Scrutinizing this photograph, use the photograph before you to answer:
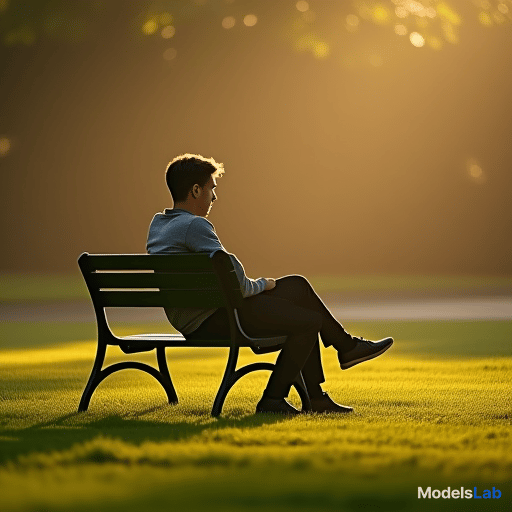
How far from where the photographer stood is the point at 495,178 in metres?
32.3

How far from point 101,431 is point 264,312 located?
1.00 meters

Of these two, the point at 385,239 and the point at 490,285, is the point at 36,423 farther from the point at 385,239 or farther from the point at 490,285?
the point at 385,239

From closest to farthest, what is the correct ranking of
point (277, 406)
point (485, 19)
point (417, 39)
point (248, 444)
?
point (248, 444) → point (277, 406) → point (485, 19) → point (417, 39)

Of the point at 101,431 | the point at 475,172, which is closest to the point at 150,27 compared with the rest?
the point at 475,172

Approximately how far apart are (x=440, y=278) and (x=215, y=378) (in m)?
20.2

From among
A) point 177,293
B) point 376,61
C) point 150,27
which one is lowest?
point 177,293

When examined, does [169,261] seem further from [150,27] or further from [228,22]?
[150,27]

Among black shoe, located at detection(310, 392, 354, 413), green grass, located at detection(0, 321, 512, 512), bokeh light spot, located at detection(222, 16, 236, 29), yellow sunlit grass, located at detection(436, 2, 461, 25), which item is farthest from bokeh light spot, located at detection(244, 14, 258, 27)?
black shoe, located at detection(310, 392, 354, 413)

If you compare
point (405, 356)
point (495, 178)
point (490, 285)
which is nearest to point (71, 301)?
point (490, 285)

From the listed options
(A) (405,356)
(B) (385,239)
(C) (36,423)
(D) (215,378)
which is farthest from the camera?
(B) (385,239)

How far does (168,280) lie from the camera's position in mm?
6102

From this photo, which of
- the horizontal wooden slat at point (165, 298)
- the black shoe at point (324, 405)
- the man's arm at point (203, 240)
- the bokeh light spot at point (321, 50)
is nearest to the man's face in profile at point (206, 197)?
the man's arm at point (203, 240)

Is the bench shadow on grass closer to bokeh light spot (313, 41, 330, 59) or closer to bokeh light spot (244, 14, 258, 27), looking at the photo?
bokeh light spot (313, 41, 330, 59)

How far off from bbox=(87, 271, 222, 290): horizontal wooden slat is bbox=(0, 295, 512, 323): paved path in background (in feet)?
28.1
